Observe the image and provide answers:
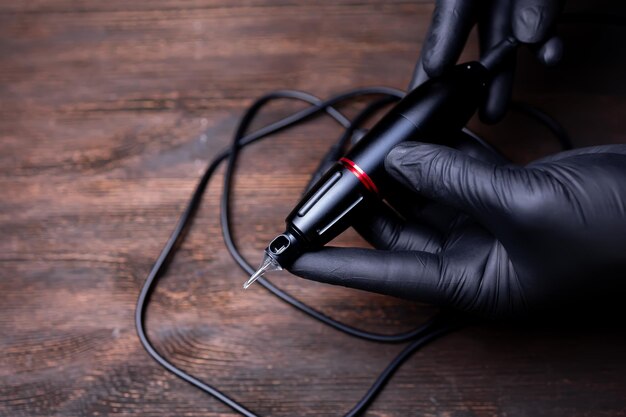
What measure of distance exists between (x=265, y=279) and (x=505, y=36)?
1.38 feet

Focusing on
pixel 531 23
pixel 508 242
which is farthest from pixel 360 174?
pixel 531 23

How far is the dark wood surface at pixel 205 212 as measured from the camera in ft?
2.14

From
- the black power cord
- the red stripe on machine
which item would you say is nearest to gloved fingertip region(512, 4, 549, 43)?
the black power cord

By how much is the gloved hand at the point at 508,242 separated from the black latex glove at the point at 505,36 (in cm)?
11

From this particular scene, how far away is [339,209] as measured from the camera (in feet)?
1.87

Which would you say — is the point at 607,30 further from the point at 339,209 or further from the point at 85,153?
the point at 85,153

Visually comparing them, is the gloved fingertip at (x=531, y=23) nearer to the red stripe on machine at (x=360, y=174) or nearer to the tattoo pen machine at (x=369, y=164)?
the tattoo pen machine at (x=369, y=164)

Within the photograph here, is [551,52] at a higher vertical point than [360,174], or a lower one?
higher

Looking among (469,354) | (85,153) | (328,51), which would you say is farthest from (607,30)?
(85,153)

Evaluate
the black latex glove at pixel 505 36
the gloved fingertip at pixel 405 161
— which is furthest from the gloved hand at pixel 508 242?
the black latex glove at pixel 505 36

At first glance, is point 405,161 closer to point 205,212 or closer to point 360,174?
point 360,174

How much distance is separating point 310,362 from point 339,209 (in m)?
0.20

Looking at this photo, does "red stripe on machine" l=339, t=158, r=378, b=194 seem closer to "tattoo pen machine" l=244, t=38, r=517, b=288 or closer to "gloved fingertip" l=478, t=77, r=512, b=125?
"tattoo pen machine" l=244, t=38, r=517, b=288

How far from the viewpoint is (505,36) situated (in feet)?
2.33
